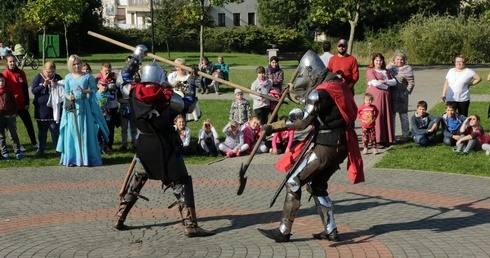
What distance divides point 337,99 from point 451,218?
7.98 ft

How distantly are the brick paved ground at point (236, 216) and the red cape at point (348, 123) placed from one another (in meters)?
0.76

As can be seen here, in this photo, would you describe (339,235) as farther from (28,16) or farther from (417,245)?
(28,16)

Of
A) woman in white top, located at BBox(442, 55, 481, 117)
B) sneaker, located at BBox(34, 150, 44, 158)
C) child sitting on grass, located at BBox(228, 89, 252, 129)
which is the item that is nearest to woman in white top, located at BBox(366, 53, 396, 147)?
woman in white top, located at BBox(442, 55, 481, 117)

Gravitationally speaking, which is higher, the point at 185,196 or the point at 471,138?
the point at 185,196

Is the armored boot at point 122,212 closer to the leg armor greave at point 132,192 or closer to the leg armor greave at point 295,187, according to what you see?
the leg armor greave at point 132,192

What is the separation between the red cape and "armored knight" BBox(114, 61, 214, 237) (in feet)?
3.50

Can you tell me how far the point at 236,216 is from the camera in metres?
8.98

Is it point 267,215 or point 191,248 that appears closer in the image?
point 191,248

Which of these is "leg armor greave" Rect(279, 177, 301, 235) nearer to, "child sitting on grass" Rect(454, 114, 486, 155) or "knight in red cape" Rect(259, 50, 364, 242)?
"knight in red cape" Rect(259, 50, 364, 242)

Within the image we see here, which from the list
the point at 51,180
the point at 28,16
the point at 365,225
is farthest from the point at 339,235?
the point at 28,16

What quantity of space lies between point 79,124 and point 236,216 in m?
4.44

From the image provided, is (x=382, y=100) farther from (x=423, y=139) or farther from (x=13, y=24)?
(x=13, y=24)

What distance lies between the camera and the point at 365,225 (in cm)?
844

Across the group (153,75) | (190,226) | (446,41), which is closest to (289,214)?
(190,226)
